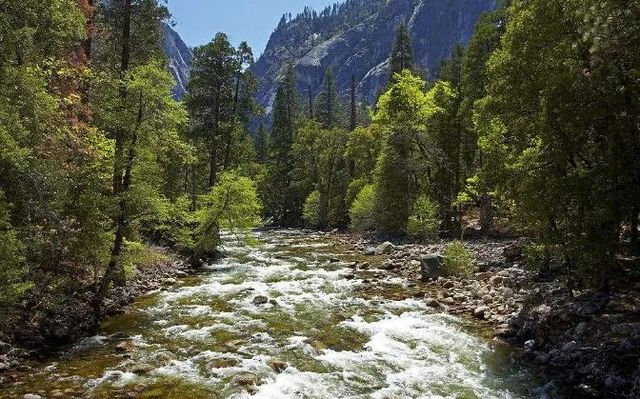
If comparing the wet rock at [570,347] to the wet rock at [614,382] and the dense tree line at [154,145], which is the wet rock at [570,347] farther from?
the dense tree line at [154,145]

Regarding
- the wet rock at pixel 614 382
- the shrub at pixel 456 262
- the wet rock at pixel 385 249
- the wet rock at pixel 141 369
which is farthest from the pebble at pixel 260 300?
the wet rock at pixel 385 249

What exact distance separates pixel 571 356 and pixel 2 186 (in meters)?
12.4

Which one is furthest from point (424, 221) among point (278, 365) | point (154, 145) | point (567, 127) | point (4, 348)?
point (4, 348)

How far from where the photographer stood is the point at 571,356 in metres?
10.3

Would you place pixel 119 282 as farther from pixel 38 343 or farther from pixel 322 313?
pixel 322 313

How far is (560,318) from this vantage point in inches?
460

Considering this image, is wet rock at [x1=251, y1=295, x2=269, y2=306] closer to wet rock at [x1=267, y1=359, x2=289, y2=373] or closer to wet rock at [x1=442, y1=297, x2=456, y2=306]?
wet rock at [x1=267, y1=359, x2=289, y2=373]

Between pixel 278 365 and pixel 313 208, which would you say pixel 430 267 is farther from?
pixel 313 208

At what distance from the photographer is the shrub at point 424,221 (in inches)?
1217

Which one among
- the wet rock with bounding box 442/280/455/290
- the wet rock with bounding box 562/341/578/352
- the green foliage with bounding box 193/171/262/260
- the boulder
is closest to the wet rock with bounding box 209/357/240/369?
the wet rock with bounding box 562/341/578/352

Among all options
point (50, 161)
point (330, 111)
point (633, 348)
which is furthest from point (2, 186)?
point (330, 111)

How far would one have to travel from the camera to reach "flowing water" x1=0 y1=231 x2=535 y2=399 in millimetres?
9672

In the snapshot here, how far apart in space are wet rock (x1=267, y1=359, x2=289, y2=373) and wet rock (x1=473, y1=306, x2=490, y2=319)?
6.33 meters

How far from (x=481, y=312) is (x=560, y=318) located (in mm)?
3007
